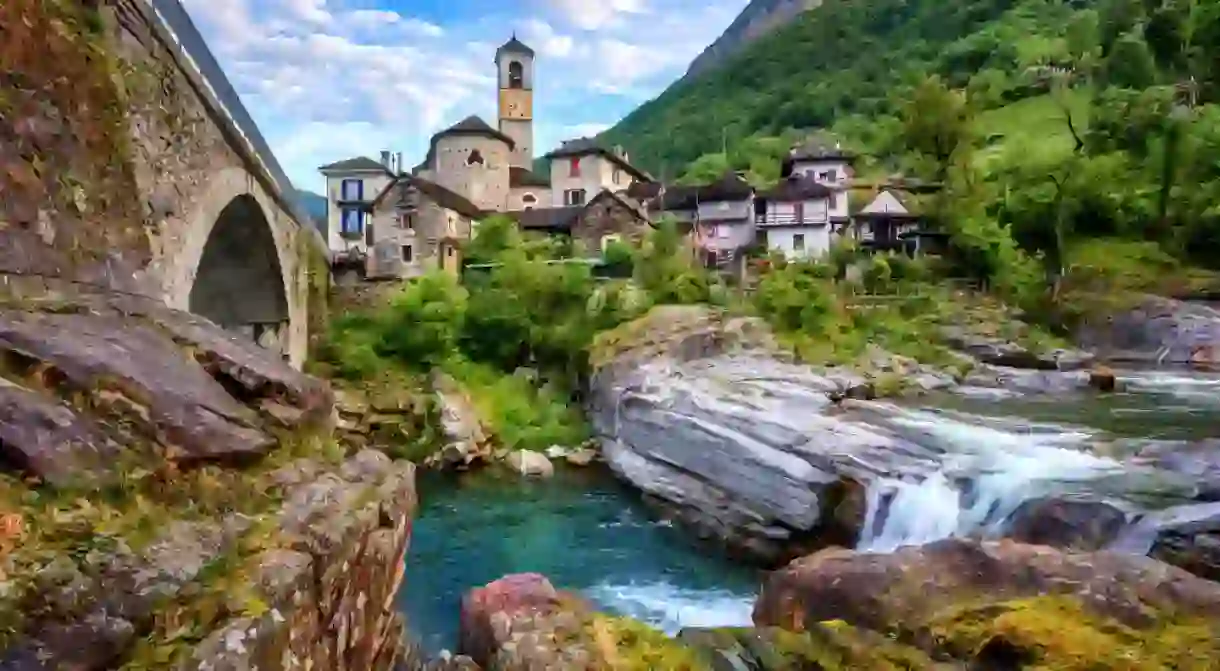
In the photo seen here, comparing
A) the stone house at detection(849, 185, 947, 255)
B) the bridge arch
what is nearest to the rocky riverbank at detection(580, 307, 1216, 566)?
the bridge arch

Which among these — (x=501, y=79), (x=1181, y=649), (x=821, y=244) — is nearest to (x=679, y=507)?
(x=1181, y=649)

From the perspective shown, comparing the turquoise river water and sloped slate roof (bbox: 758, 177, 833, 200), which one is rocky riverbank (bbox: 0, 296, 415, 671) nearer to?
the turquoise river water

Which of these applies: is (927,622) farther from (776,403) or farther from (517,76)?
(517,76)

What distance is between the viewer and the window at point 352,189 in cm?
4259

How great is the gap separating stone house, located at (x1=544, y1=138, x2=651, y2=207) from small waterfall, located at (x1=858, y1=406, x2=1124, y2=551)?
30.9 meters

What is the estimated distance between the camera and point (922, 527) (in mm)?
13180

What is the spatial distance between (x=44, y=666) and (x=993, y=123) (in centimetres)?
6251

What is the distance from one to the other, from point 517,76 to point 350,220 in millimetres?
14202

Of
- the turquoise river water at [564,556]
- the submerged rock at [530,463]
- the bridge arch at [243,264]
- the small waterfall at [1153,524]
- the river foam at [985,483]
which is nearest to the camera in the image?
the small waterfall at [1153,524]

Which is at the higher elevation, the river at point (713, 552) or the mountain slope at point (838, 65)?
the mountain slope at point (838, 65)

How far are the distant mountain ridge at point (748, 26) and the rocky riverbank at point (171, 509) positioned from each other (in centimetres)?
11483

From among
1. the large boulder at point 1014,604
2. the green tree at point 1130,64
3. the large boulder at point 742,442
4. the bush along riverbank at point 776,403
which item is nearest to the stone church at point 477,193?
the bush along riverbank at point 776,403

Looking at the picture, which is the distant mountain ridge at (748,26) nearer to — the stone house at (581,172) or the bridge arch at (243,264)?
the stone house at (581,172)

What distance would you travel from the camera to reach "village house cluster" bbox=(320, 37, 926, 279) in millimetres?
35031
